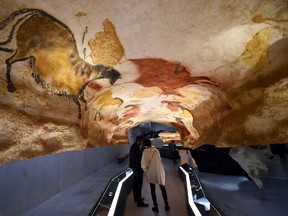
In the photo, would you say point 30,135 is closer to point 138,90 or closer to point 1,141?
point 1,141

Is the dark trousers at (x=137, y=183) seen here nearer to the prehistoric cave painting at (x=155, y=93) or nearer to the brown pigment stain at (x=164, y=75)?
the prehistoric cave painting at (x=155, y=93)

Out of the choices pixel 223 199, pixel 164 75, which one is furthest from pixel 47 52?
pixel 223 199

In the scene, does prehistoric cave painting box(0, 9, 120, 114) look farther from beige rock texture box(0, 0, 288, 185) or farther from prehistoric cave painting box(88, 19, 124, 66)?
prehistoric cave painting box(88, 19, 124, 66)

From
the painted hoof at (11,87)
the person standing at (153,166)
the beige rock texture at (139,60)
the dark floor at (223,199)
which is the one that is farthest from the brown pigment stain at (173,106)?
the painted hoof at (11,87)

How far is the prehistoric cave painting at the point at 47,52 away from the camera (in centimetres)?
266

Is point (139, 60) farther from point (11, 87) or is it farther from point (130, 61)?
point (11, 87)

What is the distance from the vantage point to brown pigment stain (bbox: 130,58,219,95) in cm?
426

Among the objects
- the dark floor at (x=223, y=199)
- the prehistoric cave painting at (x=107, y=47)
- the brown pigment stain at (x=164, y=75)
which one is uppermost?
the prehistoric cave painting at (x=107, y=47)

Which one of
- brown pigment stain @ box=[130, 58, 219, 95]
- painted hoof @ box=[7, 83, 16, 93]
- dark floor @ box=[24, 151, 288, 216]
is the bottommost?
dark floor @ box=[24, 151, 288, 216]

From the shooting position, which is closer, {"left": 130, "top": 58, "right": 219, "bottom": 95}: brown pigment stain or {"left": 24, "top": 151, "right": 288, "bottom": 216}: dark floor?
{"left": 24, "top": 151, "right": 288, "bottom": 216}: dark floor

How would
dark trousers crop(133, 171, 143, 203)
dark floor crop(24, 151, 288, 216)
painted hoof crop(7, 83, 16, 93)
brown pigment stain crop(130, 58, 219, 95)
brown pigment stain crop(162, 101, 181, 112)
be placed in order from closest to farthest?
1. painted hoof crop(7, 83, 16, 93)
2. dark floor crop(24, 151, 288, 216)
3. brown pigment stain crop(130, 58, 219, 95)
4. dark trousers crop(133, 171, 143, 203)
5. brown pigment stain crop(162, 101, 181, 112)

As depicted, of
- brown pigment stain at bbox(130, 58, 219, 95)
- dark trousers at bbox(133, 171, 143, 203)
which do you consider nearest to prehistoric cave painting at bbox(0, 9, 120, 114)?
brown pigment stain at bbox(130, 58, 219, 95)

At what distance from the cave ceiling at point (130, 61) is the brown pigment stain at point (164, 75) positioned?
3cm

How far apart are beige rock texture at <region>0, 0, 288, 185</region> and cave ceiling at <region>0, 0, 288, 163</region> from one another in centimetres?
2
